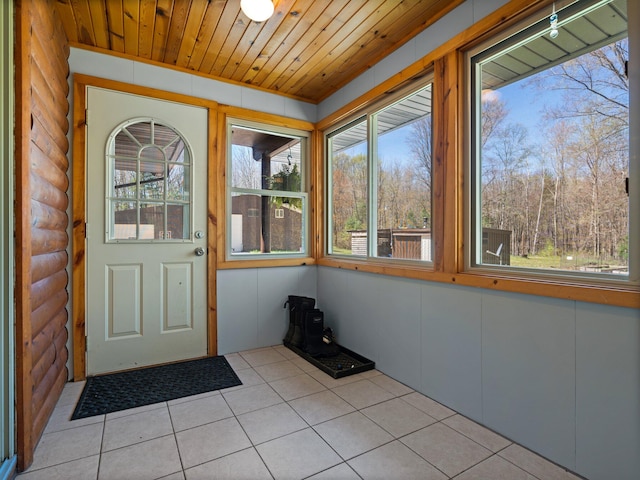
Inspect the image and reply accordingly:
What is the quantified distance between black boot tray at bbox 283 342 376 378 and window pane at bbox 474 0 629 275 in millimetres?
1212

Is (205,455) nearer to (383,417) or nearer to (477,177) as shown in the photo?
(383,417)

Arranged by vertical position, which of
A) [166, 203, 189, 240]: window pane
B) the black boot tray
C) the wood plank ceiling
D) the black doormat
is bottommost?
the black doormat

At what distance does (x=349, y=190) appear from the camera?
310 cm

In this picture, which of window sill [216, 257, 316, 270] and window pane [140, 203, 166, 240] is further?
window sill [216, 257, 316, 270]

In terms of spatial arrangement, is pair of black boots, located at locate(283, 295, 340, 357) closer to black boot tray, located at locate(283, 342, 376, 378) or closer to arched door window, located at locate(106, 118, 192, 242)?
black boot tray, located at locate(283, 342, 376, 378)

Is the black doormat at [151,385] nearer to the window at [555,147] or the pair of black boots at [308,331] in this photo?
the pair of black boots at [308,331]

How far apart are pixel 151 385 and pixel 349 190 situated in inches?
87.0

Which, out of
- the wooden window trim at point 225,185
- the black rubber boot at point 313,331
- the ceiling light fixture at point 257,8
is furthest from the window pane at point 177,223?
the ceiling light fixture at point 257,8

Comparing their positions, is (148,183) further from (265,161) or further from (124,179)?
(265,161)

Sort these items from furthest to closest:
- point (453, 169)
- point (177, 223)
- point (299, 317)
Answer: point (299, 317)
point (177, 223)
point (453, 169)

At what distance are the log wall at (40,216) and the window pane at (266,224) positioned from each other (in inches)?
50.5

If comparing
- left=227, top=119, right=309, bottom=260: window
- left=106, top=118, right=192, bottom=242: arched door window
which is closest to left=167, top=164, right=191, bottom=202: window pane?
left=106, top=118, right=192, bottom=242: arched door window

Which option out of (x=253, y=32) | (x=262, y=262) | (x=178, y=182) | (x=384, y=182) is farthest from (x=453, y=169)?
(x=178, y=182)

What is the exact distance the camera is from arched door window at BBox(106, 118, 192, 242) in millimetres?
2557
